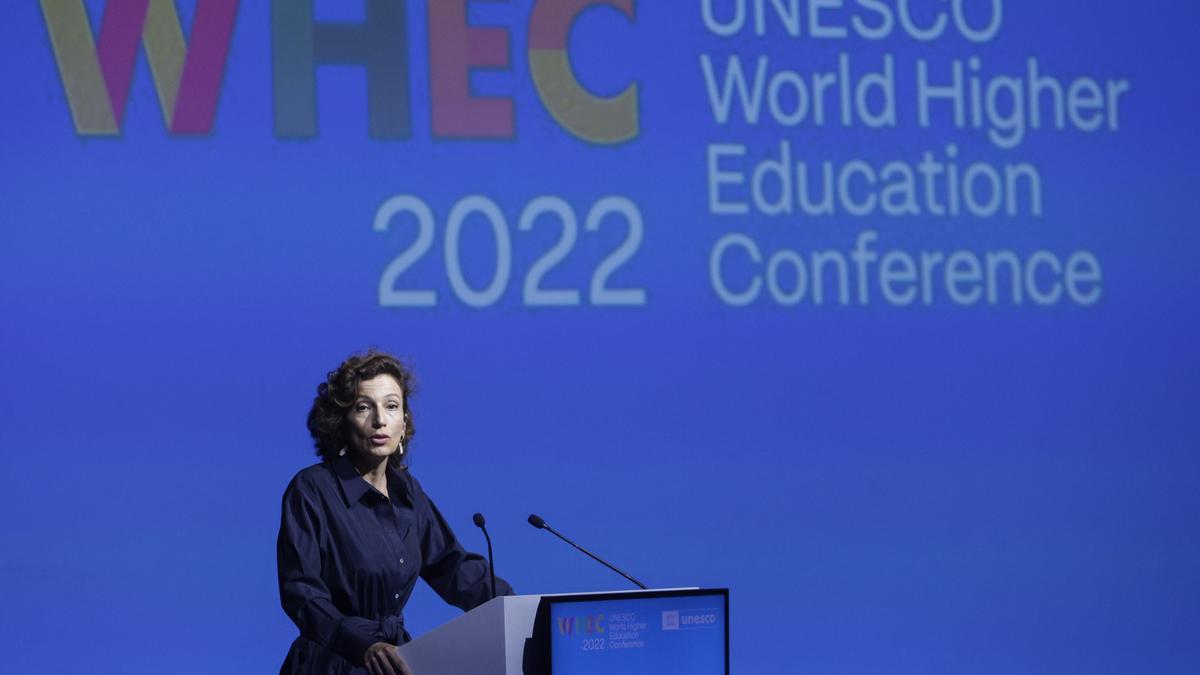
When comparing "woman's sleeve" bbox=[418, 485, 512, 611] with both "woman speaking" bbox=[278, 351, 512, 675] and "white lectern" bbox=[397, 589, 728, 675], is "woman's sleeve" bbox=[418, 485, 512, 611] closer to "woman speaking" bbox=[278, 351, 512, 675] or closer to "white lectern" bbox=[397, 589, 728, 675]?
"woman speaking" bbox=[278, 351, 512, 675]

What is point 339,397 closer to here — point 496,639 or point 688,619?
point 496,639

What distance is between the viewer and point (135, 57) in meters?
4.38

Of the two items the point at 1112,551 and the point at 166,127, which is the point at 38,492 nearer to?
the point at 166,127

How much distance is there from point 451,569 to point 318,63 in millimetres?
1701

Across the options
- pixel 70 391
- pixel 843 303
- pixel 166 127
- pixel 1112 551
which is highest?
pixel 166 127

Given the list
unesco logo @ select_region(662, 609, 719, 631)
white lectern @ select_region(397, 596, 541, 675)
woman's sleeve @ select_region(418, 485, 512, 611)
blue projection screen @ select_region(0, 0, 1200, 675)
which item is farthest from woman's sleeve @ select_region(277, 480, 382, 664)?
blue projection screen @ select_region(0, 0, 1200, 675)

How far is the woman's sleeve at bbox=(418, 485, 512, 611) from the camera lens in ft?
11.1

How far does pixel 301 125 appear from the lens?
4.47 m

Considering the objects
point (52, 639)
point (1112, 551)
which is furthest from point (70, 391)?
point (1112, 551)

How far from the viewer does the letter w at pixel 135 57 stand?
14.2 feet

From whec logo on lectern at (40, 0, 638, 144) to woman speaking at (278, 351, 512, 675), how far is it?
1.32 m

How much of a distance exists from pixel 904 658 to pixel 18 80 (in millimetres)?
2930

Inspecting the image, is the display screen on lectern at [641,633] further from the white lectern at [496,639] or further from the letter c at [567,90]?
the letter c at [567,90]

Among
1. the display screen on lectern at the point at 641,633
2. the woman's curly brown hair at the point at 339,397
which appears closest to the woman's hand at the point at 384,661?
the display screen on lectern at the point at 641,633
